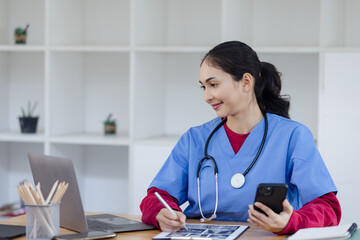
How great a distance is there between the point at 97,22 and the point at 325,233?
99.0 inches

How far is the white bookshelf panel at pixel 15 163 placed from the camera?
3986 millimetres

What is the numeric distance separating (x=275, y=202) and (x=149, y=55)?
191cm

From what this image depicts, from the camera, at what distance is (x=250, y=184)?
6.64 feet

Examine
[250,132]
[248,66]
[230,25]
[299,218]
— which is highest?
[230,25]

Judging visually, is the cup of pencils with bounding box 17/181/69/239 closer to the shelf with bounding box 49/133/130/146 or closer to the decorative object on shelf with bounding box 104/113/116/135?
the shelf with bounding box 49/133/130/146

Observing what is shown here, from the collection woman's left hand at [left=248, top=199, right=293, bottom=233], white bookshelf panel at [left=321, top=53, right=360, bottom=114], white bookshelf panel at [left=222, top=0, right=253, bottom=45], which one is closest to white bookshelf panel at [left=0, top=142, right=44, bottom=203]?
white bookshelf panel at [left=222, top=0, right=253, bottom=45]

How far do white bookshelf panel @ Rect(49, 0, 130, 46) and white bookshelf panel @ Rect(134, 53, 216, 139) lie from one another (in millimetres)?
312

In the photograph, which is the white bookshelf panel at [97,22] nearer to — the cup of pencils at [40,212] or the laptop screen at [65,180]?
the laptop screen at [65,180]

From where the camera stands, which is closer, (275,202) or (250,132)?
(275,202)

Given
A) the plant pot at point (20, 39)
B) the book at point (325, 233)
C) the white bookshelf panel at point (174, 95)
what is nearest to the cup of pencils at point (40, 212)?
the book at point (325, 233)

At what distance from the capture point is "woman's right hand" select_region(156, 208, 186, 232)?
5.98 feet

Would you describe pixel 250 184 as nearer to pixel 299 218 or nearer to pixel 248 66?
pixel 299 218

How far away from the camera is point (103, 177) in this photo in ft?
12.6

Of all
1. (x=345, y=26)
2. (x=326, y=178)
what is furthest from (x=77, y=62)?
(x=326, y=178)
